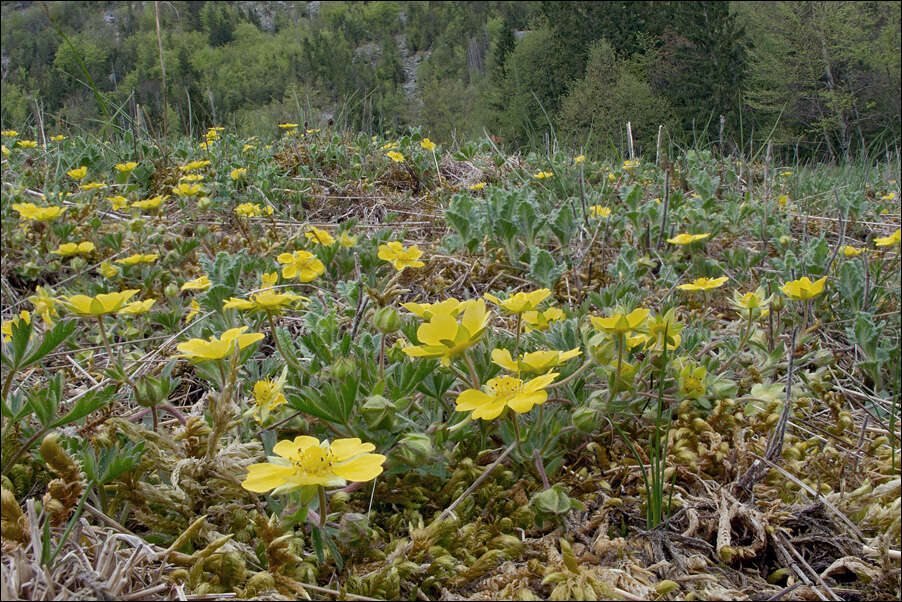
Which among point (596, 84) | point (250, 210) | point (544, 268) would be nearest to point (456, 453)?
point (544, 268)

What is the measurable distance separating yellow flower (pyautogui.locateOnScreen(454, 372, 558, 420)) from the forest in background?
225cm

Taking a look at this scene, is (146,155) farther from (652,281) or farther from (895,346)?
(895,346)

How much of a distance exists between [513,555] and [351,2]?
145m

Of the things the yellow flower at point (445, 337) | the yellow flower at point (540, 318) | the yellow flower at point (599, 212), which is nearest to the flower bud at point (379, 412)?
the yellow flower at point (445, 337)

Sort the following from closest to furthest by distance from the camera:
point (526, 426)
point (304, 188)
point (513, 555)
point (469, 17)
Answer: point (513, 555) → point (526, 426) → point (304, 188) → point (469, 17)

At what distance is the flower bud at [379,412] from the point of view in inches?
50.1

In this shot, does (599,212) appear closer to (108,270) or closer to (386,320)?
(386,320)

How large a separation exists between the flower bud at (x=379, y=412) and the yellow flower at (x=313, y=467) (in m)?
0.20

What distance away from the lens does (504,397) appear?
1.18m

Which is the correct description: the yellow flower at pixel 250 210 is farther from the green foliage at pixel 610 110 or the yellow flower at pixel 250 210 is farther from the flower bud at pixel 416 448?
the green foliage at pixel 610 110

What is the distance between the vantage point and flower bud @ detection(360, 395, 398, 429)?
1.27 m

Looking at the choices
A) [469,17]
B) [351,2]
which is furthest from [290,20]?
[469,17]

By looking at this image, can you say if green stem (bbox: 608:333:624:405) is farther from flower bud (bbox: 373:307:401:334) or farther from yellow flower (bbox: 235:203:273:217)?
yellow flower (bbox: 235:203:273:217)

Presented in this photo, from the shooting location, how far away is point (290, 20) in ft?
406
